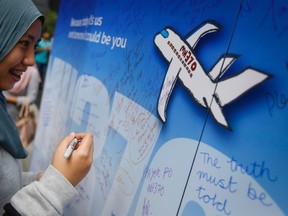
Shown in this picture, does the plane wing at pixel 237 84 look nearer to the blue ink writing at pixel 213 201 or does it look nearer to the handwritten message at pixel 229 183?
the handwritten message at pixel 229 183

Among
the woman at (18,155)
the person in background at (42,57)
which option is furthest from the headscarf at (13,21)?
the person in background at (42,57)

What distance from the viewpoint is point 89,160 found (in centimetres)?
143

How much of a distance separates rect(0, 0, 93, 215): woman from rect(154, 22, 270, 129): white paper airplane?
40 centimetres

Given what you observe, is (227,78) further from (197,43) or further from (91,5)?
(91,5)

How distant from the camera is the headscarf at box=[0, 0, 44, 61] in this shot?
1382mm

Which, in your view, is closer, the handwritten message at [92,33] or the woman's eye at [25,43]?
the woman's eye at [25,43]

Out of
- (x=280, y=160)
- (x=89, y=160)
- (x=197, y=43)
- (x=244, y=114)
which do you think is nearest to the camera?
(x=280, y=160)

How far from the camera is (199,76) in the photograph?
1.29 metres

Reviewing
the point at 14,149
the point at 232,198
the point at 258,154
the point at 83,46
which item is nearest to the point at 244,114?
the point at 258,154

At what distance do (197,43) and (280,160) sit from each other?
527 millimetres

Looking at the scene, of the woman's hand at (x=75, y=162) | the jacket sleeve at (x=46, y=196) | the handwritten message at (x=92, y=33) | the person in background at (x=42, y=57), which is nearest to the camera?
the jacket sleeve at (x=46, y=196)

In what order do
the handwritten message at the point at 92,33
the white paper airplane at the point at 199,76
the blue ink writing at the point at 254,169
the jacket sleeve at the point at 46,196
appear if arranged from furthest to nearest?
the handwritten message at the point at 92,33
the jacket sleeve at the point at 46,196
the white paper airplane at the point at 199,76
the blue ink writing at the point at 254,169

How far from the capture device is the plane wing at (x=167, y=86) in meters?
1.41

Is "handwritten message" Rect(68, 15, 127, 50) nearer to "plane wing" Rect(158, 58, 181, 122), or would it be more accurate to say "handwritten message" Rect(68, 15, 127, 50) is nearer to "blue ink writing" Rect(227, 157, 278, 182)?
"plane wing" Rect(158, 58, 181, 122)
